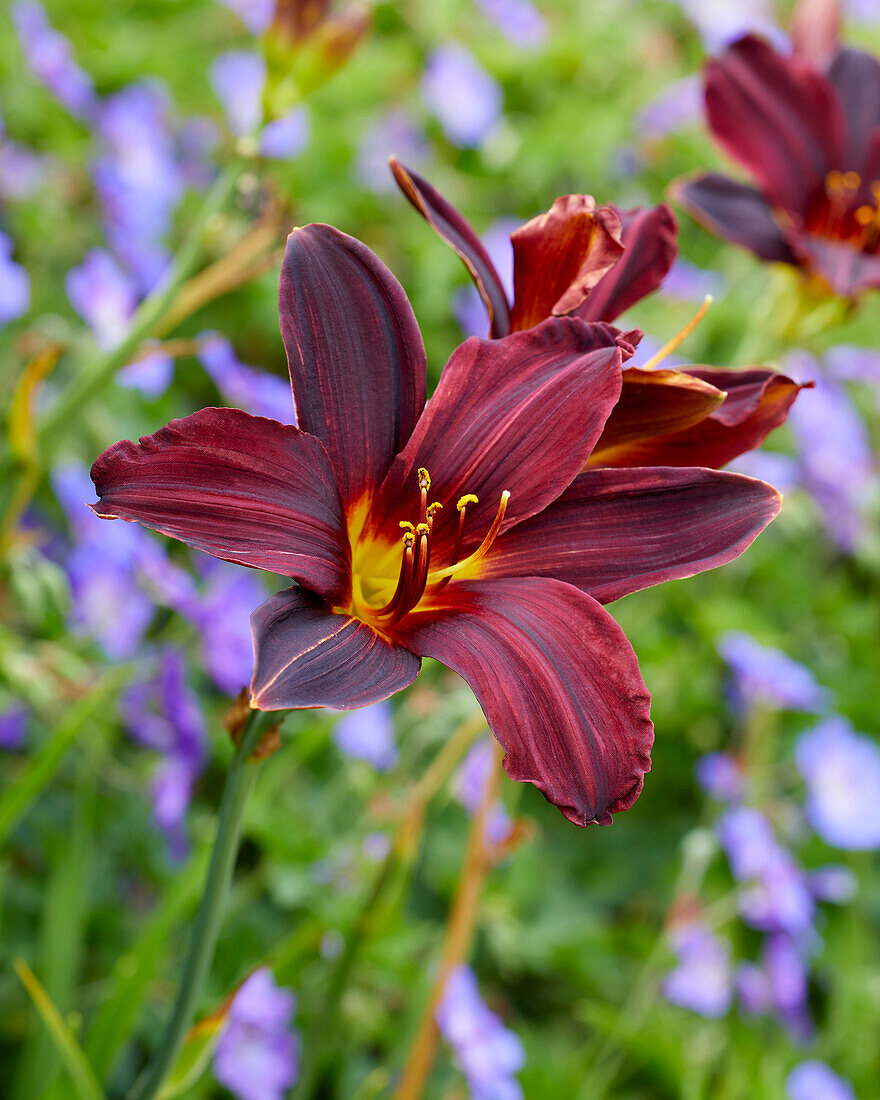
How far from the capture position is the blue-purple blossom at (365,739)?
129cm

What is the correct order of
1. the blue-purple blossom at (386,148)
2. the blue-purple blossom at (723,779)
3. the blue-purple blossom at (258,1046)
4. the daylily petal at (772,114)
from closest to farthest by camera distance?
the daylily petal at (772,114)
the blue-purple blossom at (258,1046)
the blue-purple blossom at (723,779)
the blue-purple blossom at (386,148)

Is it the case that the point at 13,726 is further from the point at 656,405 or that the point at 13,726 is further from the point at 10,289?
the point at 656,405

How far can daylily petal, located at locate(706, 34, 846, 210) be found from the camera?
985 mm

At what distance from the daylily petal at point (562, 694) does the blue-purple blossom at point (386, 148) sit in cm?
172

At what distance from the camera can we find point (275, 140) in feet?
5.65

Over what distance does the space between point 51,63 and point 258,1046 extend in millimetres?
1486

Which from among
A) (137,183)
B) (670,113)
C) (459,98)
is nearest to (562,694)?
(137,183)

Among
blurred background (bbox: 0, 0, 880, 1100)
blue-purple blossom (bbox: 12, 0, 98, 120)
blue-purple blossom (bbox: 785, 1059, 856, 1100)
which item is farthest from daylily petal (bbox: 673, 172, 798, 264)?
blue-purple blossom (bbox: 12, 0, 98, 120)

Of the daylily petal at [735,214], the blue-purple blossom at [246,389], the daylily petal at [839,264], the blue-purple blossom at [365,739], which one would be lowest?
the blue-purple blossom at [365,739]

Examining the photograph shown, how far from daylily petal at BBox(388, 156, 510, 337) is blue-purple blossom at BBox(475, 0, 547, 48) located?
2.11m

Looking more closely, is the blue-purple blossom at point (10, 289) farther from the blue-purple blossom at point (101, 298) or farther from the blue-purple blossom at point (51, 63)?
the blue-purple blossom at point (51, 63)

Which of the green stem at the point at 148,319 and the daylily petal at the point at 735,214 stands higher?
the green stem at the point at 148,319

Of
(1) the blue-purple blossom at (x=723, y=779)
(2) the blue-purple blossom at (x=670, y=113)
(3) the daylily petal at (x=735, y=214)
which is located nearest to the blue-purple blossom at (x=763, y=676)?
(1) the blue-purple blossom at (x=723, y=779)

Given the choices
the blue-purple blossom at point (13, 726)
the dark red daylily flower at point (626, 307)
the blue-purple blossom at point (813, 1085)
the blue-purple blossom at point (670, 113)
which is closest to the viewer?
the dark red daylily flower at point (626, 307)
